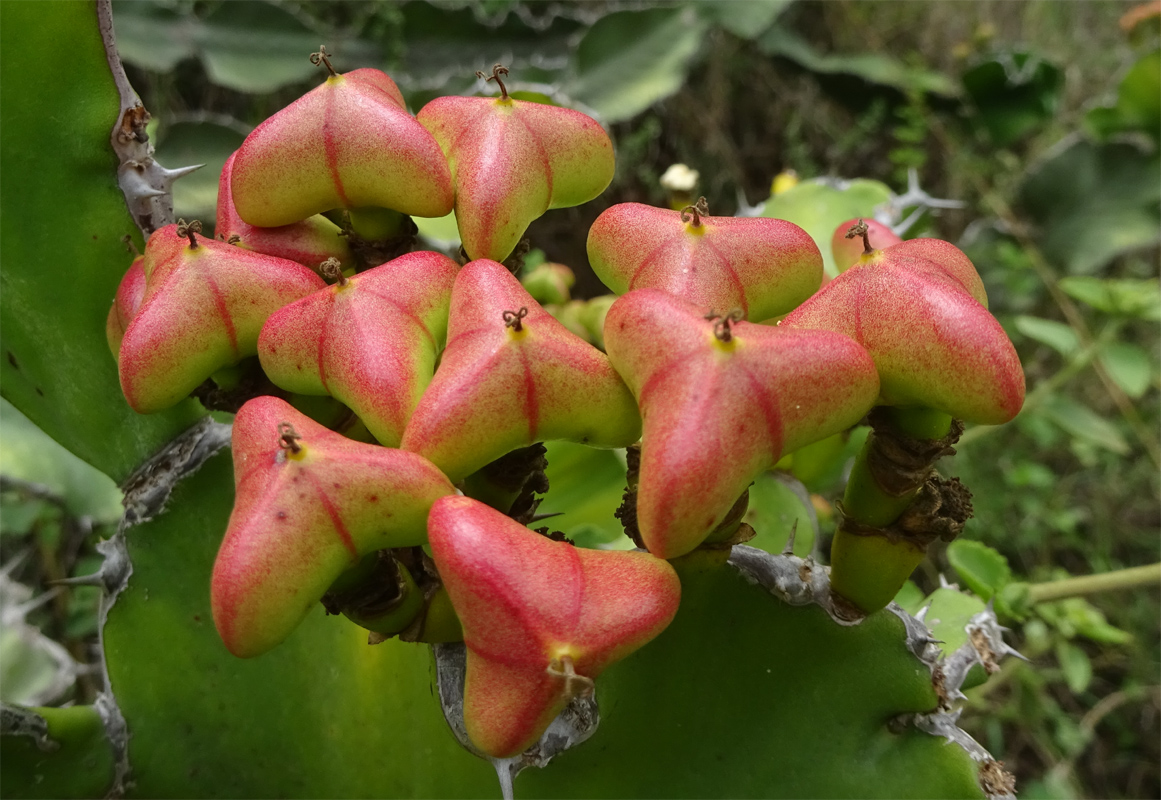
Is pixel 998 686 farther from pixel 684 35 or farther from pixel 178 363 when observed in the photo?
pixel 178 363

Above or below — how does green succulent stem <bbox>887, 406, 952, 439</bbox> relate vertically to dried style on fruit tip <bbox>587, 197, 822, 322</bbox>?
below

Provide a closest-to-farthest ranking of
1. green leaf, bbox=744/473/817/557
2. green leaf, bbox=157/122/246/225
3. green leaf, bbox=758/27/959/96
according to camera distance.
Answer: green leaf, bbox=744/473/817/557
green leaf, bbox=157/122/246/225
green leaf, bbox=758/27/959/96

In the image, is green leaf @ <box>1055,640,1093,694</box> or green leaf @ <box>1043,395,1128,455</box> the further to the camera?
green leaf @ <box>1043,395,1128,455</box>

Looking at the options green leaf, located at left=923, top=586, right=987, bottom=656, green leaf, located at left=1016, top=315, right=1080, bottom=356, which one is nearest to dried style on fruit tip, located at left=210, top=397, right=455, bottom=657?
green leaf, located at left=923, top=586, right=987, bottom=656

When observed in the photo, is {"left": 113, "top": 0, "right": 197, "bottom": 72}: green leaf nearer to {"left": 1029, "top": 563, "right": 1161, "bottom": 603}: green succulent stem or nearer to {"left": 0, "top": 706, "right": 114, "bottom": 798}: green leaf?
{"left": 0, "top": 706, "right": 114, "bottom": 798}: green leaf

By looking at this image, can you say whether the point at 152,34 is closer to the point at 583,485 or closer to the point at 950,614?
the point at 583,485

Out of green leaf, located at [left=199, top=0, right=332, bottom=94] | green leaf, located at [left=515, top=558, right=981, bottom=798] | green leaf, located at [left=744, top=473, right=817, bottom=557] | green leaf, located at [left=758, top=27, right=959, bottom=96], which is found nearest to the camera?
green leaf, located at [left=515, top=558, right=981, bottom=798]

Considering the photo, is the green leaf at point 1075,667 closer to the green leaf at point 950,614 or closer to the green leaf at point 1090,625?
the green leaf at point 1090,625

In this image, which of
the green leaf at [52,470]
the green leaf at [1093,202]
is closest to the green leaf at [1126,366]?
the green leaf at [1093,202]
